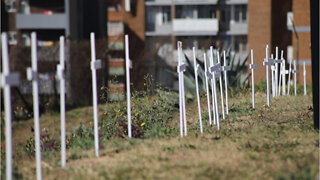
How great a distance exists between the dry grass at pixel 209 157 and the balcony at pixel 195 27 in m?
32.2

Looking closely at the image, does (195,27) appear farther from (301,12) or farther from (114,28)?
(301,12)

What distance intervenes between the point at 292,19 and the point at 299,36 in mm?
1239

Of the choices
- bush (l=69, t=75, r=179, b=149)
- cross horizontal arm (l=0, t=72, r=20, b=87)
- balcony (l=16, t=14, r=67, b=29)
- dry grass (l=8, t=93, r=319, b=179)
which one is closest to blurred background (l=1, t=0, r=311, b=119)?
balcony (l=16, t=14, r=67, b=29)

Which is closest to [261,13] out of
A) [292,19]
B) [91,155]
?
[292,19]

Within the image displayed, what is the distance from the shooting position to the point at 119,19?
46250 mm

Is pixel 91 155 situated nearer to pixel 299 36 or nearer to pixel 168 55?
pixel 168 55

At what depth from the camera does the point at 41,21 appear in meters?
39.9

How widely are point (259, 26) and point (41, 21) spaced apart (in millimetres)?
14273

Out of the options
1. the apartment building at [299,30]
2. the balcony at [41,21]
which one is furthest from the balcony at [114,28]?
the apartment building at [299,30]

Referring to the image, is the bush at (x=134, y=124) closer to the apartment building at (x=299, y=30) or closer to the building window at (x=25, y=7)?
the building window at (x=25, y=7)

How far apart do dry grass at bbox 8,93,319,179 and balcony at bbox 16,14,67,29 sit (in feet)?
95.8

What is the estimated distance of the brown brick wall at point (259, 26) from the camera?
142 feet

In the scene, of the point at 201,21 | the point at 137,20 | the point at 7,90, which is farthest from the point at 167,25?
the point at 7,90

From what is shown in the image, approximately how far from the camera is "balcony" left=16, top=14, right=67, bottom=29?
39.8 metres
